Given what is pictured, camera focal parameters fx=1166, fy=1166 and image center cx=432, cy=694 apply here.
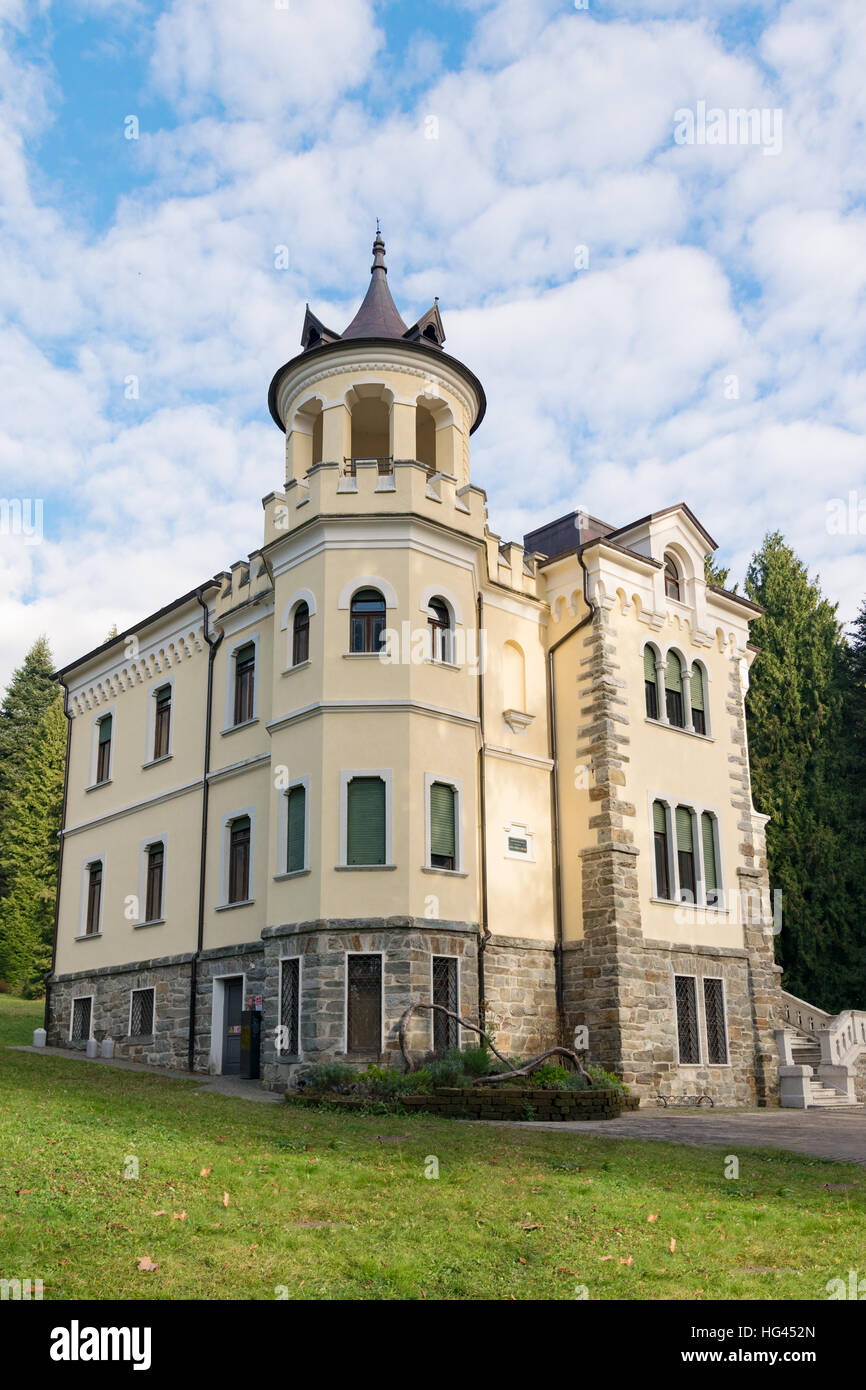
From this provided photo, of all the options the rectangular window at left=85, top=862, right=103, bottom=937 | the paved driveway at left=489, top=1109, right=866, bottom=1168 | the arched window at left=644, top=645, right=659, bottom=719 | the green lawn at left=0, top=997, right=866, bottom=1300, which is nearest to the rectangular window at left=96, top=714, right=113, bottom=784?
the rectangular window at left=85, top=862, right=103, bottom=937

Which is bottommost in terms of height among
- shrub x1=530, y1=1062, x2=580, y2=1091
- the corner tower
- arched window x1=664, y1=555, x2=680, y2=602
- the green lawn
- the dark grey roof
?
the green lawn

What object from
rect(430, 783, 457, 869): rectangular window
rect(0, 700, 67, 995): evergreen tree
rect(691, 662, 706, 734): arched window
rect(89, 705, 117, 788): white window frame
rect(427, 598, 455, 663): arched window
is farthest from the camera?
rect(0, 700, 67, 995): evergreen tree

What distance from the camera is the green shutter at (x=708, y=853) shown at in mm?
24625

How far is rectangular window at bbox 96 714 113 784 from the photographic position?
29420 millimetres

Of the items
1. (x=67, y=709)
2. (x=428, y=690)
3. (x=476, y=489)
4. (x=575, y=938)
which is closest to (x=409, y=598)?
(x=428, y=690)

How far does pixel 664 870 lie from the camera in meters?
23.6

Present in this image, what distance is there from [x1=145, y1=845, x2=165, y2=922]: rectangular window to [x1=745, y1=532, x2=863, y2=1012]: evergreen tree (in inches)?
753

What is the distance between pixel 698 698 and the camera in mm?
25844

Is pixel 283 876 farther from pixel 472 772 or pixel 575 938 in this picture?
pixel 575 938

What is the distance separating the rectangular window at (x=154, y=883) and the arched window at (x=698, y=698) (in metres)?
12.2

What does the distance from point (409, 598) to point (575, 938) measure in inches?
288

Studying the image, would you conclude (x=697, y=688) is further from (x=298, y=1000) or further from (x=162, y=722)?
(x=162, y=722)

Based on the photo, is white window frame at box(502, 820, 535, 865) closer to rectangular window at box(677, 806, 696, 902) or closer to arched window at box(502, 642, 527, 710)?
arched window at box(502, 642, 527, 710)

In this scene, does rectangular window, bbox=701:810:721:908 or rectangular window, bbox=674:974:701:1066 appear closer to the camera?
rectangular window, bbox=674:974:701:1066
